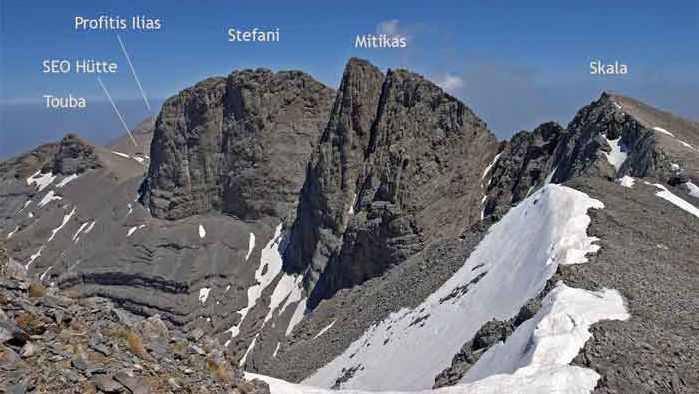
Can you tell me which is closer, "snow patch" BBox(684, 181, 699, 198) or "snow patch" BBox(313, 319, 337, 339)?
"snow patch" BBox(684, 181, 699, 198)

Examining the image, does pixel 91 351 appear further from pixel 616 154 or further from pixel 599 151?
pixel 616 154

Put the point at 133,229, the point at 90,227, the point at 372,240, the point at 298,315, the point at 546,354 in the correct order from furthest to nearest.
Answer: the point at 90,227
the point at 133,229
the point at 298,315
the point at 372,240
the point at 546,354

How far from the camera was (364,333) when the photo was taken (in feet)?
168

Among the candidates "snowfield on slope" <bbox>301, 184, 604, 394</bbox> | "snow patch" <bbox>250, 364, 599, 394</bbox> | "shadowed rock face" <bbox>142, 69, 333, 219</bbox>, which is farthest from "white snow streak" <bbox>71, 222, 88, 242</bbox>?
"snow patch" <bbox>250, 364, 599, 394</bbox>

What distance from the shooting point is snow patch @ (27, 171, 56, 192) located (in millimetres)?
161625

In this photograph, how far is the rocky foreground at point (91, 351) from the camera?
436 inches

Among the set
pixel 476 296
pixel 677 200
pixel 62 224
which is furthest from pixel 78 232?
pixel 677 200

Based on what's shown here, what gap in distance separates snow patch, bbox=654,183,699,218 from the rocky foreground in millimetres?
35189

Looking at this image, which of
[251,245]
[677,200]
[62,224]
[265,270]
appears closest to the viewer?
[677,200]

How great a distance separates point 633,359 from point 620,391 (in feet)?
5.73

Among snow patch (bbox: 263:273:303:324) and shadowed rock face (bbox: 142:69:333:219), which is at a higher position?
shadowed rock face (bbox: 142:69:333:219)

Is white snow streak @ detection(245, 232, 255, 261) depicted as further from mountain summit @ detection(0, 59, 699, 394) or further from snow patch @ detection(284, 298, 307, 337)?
snow patch @ detection(284, 298, 307, 337)

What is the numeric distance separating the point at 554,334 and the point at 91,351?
14.3 meters

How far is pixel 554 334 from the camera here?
2116 cm
